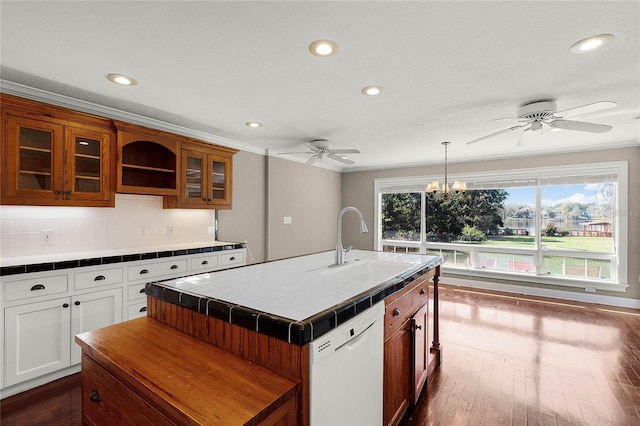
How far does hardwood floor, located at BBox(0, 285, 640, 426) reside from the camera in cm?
200

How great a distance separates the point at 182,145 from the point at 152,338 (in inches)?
103

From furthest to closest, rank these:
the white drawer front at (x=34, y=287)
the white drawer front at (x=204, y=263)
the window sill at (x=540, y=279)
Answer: the window sill at (x=540, y=279) → the white drawer front at (x=204, y=263) → the white drawer front at (x=34, y=287)

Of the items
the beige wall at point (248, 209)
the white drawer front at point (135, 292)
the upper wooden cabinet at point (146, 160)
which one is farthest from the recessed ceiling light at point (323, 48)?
the beige wall at point (248, 209)

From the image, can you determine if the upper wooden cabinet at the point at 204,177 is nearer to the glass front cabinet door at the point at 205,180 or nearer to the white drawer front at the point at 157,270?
the glass front cabinet door at the point at 205,180

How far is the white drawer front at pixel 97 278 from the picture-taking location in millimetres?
2428

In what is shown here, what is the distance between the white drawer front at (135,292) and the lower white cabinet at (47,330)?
0.15 m

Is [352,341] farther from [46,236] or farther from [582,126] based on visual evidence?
[46,236]

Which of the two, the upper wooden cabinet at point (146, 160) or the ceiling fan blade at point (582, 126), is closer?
the ceiling fan blade at point (582, 126)

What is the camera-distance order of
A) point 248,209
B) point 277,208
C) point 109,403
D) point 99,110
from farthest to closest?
point 277,208, point 248,209, point 99,110, point 109,403

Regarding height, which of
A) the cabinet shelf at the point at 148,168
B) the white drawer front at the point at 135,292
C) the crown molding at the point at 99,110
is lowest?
the white drawer front at the point at 135,292

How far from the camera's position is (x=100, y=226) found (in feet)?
10.0

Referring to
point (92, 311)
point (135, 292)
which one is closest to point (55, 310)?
point (92, 311)

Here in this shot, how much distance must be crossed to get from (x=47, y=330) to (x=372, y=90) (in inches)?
122

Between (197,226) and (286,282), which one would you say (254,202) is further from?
(286,282)
